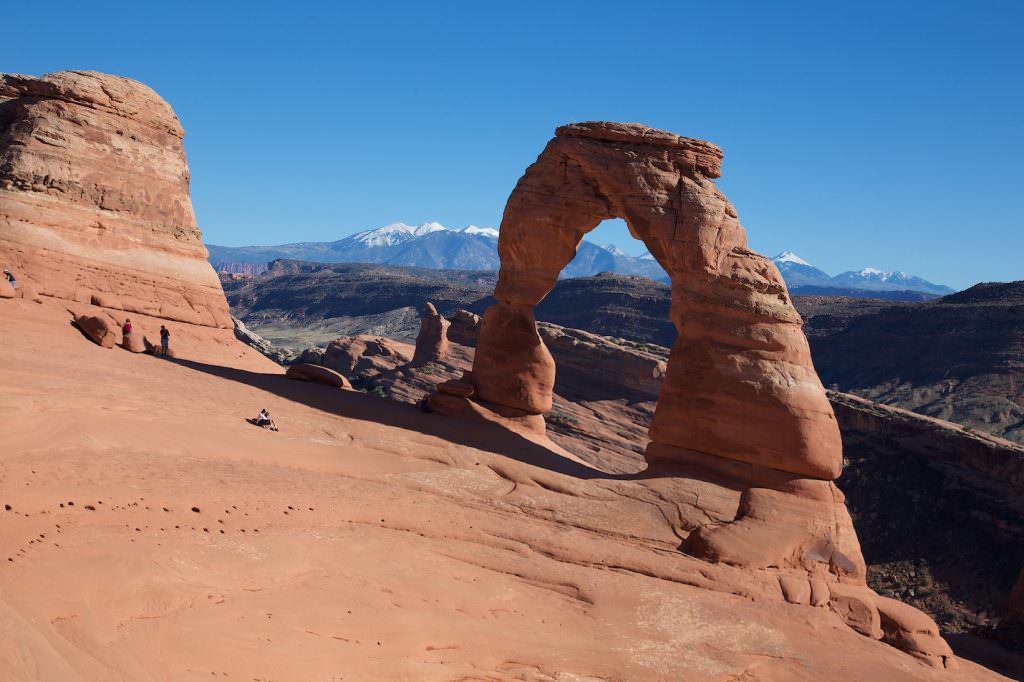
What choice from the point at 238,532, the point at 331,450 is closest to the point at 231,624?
the point at 238,532

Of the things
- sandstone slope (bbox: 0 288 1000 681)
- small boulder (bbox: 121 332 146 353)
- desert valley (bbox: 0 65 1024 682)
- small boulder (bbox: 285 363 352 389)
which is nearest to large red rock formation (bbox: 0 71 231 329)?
desert valley (bbox: 0 65 1024 682)

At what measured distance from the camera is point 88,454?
1033 cm

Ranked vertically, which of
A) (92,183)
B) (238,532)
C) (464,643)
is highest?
(92,183)

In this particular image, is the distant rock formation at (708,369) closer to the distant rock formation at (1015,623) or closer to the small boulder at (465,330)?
the distant rock formation at (1015,623)

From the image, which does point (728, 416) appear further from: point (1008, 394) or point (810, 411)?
point (1008, 394)

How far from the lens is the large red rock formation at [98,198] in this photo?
18.8m

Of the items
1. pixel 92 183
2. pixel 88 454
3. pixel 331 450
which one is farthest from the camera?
pixel 92 183

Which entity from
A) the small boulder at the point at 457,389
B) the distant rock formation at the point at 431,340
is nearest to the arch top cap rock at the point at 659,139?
the small boulder at the point at 457,389

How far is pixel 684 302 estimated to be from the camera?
16.9 m

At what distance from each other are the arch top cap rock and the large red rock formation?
10.9m

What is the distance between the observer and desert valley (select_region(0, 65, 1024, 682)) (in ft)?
27.0

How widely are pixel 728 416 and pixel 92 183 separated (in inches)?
619

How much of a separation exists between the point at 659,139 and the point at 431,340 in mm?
19825

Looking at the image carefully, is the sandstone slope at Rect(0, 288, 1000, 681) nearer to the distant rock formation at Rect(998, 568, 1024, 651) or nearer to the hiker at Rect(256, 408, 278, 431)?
the hiker at Rect(256, 408, 278, 431)
